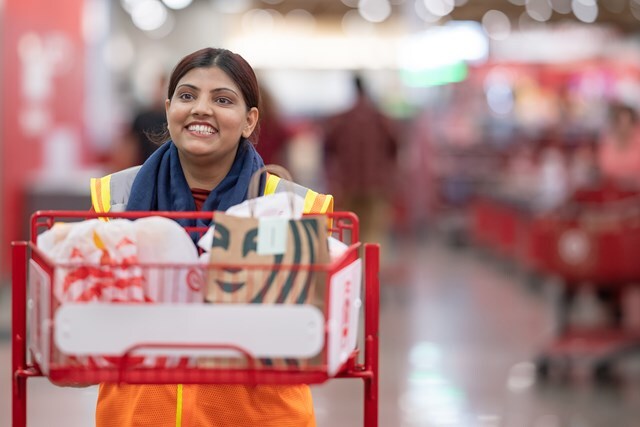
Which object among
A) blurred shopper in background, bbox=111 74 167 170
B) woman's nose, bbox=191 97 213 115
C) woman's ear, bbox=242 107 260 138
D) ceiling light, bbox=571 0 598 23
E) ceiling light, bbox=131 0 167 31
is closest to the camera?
woman's nose, bbox=191 97 213 115

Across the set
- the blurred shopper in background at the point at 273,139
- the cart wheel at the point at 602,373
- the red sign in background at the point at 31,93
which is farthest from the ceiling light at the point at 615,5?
the cart wheel at the point at 602,373

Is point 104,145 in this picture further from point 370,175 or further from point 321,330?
point 321,330

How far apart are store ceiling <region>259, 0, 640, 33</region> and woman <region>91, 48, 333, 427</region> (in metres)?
24.7

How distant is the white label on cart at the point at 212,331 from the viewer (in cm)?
208

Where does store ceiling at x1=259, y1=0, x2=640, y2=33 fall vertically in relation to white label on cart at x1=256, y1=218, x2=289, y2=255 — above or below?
above

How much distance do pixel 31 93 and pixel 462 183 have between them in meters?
9.55

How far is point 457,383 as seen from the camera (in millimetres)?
6684

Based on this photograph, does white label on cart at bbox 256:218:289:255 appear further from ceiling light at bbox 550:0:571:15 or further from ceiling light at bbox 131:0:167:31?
ceiling light at bbox 131:0:167:31

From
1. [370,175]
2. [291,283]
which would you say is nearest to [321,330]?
[291,283]

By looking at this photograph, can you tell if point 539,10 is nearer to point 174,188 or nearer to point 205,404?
point 174,188

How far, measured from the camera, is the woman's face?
2.56 m

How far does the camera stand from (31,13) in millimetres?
11688

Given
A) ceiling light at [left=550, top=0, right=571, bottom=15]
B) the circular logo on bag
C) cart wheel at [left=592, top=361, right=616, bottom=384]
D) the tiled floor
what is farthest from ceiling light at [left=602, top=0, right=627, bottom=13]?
cart wheel at [left=592, top=361, right=616, bottom=384]

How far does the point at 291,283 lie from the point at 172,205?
1.94ft
